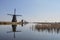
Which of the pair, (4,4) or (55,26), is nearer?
(4,4)

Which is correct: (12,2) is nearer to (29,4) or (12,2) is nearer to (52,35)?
(29,4)

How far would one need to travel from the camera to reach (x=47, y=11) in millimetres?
5305

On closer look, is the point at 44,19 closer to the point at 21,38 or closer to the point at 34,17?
the point at 34,17

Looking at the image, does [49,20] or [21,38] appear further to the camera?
[49,20]

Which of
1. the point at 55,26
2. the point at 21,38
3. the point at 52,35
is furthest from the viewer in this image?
the point at 55,26

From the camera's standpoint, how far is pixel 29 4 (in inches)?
201

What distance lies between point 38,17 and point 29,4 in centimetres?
59

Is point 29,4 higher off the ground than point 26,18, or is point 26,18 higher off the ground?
point 29,4

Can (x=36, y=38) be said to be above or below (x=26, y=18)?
below

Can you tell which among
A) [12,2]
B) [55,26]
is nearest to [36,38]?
[12,2]

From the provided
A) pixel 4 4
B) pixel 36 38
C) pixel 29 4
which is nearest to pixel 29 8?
pixel 29 4

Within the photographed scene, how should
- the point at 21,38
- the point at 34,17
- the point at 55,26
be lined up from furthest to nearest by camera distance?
the point at 55,26 < the point at 34,17 < the point at 21,38

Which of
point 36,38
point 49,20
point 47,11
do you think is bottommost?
point 36,38

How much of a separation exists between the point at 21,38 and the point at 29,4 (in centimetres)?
137
